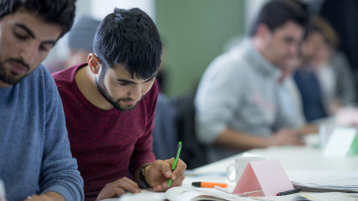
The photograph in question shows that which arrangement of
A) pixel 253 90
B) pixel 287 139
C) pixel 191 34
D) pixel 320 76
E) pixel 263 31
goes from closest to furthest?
pixel 287 139, pixel 253 90, pixel 263 31, pixel 320 76, pixel 191 34

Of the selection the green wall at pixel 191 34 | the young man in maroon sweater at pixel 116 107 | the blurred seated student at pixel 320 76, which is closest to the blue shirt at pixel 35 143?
the young man in maroon sweater at pixel 116 107

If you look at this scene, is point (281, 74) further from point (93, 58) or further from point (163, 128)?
point (93, 58)

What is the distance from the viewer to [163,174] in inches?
48.4

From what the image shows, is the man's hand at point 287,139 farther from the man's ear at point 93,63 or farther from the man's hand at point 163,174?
the man's ear at point 93,63

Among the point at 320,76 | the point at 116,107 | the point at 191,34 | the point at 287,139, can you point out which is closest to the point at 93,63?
the point at 116,107

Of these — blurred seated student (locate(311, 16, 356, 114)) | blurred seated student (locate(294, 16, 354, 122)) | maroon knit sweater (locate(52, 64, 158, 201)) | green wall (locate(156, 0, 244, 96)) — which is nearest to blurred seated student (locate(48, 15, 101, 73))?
maroon knit sweater (locate(52, 64, 158, 201))

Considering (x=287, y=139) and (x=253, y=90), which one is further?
(x=253, y=90)

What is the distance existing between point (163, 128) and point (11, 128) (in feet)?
3.78

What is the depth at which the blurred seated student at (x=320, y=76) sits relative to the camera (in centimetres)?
356

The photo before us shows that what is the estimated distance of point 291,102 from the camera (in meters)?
2.84

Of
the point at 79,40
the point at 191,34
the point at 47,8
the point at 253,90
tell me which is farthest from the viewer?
the point at 191,34

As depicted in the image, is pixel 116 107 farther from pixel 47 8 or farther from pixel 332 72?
pixel 332 72

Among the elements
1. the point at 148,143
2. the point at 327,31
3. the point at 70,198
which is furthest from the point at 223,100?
the point at 327,31

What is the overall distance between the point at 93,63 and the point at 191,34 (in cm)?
423
